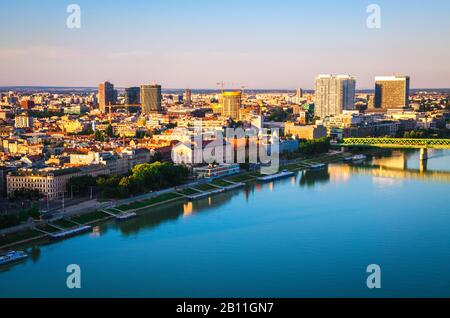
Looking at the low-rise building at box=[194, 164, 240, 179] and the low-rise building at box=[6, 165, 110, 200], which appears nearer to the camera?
the low-rise building at box=[6, 165, 110, 200]

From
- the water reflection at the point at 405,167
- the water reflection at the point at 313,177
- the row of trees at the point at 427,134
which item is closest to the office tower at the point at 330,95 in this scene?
the row of trees at the point at 427,134

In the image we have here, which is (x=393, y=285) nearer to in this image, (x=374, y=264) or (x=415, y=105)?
(x=374, y=264)

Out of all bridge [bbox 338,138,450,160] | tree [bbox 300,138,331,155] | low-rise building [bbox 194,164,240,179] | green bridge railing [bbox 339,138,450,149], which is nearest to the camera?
low-rise building [bbox 194,164,240,179]

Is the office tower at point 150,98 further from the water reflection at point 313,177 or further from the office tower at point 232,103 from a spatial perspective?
the water reflection at point 313,177

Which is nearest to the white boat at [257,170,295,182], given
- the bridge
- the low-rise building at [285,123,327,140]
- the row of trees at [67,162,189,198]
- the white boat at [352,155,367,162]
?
the row of trees at [67,162,189,198]

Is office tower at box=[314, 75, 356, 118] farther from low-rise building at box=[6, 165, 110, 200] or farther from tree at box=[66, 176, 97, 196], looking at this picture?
low-rise building at box=[6, 165, 110, 200]
